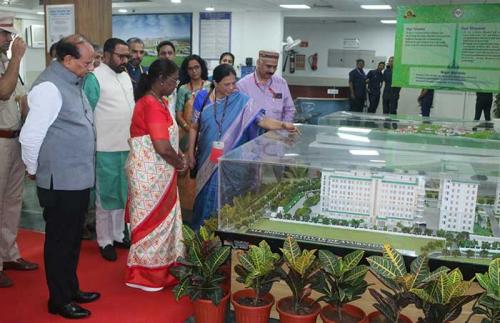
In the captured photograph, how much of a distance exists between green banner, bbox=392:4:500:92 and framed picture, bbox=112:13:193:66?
32.1 ft

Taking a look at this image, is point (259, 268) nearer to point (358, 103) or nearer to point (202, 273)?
point (202, 273)

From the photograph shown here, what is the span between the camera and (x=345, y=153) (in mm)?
3023

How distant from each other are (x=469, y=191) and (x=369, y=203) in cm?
47

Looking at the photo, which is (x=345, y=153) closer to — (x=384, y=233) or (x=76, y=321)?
(x=384, y=233)

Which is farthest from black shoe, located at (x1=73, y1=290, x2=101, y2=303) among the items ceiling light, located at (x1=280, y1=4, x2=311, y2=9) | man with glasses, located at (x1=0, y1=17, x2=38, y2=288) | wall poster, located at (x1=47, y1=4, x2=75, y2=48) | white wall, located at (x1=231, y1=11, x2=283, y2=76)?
white wall, located at (x1=231, y1=11, x2=283, y2=76)

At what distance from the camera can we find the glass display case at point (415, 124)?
4500 mm

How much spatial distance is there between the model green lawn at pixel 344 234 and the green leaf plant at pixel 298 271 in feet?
0.70

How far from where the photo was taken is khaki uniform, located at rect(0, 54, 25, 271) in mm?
3123

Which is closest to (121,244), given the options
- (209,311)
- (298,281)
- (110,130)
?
(110,130)

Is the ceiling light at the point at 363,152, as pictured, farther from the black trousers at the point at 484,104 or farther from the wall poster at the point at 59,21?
the black trousers at the point at 484,104

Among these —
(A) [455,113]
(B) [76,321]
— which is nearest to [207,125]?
(B) [76,321]

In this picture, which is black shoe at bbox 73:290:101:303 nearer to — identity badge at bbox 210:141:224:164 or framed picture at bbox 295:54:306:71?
identity badge at bbox 210:141:224:164

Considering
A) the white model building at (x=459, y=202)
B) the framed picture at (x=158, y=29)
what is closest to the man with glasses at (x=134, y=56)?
the white model building at (x=459, y=202)

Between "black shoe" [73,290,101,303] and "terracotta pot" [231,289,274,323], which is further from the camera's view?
"black shoe" [73,290,101,303]
